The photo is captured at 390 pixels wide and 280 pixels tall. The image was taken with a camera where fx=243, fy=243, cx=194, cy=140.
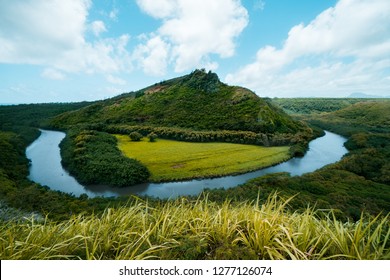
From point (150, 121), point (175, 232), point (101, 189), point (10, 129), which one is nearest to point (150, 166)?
point (101, 189)

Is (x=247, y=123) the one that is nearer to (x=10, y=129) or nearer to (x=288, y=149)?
(x=288, y=149)

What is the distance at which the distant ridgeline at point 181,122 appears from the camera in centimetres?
3347

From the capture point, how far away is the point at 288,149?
43.6 meters

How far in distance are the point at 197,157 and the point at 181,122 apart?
2743 centimetres

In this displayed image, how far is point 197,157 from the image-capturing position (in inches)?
1395

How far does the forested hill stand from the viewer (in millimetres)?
57391

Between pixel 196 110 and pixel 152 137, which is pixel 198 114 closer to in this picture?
pixel 196 110

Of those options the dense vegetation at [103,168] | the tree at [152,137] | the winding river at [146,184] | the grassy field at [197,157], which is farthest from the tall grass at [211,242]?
the tree at [152,137]

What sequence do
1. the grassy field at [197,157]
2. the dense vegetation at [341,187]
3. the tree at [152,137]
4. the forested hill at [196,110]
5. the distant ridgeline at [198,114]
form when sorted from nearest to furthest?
the dense vegetation at [341,187]
the grassy field at [197,157]
the tree at [152,137]
the distant ridgeline at [198,114]
the forested hill at [196,110]

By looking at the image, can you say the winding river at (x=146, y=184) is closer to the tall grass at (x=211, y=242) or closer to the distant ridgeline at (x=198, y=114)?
the distant ridgeline at (x=198, y=114)

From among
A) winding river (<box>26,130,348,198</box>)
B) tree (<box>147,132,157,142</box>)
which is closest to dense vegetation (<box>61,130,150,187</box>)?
winding river (<box>26,130,348,198</box>)

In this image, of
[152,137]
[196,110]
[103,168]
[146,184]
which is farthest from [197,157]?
[196,110]
